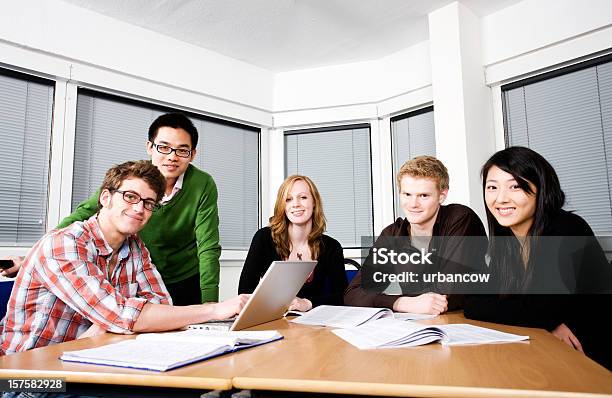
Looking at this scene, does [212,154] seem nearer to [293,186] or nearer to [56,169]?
[56,169]

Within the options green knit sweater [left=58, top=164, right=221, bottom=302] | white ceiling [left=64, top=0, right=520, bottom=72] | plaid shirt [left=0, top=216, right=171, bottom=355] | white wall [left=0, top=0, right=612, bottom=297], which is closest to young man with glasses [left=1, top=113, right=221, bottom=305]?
green knit sweater [left=58, top=164, right=221, bottom=302]

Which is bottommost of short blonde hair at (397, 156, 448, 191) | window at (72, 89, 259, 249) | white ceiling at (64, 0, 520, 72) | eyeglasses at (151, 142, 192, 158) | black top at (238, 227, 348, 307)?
black top at (238, 227, 348, 307)

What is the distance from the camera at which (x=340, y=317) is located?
1440 mm

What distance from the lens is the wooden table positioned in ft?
2.27

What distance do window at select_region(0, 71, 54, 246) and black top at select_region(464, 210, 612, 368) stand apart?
2.69 meters

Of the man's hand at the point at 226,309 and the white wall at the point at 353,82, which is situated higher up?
the white wall at the point at 353,82

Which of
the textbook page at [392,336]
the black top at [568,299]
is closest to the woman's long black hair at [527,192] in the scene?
the black top at [568,299]

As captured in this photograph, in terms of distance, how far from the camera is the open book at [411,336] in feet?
3.28

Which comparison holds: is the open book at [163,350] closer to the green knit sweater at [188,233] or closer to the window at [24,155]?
the green knit sweater at [188,233]

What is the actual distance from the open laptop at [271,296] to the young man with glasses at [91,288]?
5 cm

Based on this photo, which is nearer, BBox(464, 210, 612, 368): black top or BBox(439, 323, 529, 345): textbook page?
BBox(439, 323, 529, 345): textbook page

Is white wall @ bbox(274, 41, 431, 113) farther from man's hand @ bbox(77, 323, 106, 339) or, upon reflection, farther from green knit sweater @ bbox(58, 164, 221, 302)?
man's hand @ bbox(77, 323, 106, 339)

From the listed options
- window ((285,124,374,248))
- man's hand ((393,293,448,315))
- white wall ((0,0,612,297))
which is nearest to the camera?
man's hand ((393,293,448,315))

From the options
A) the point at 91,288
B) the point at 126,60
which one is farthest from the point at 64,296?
the point at 126,60
